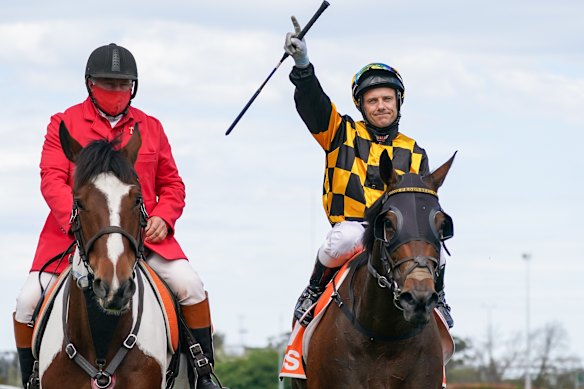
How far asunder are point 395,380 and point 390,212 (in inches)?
60.3

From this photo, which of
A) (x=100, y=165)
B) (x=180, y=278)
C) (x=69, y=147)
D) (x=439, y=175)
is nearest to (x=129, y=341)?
(x=180, y=278)

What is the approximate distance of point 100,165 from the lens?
946 centimetres

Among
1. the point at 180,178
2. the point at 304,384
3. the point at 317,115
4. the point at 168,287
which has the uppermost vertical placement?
the point at 317,115

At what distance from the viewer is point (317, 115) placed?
11.9 metres

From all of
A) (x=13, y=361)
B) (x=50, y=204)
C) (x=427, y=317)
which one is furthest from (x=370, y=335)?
(x=13, y=361)

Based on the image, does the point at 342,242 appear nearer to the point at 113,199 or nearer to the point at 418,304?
the point at 418,304

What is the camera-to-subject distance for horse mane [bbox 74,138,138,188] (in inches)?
372

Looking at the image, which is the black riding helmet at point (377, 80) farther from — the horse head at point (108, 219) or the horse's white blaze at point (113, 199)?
the horse's white blaze at point (113, 199)

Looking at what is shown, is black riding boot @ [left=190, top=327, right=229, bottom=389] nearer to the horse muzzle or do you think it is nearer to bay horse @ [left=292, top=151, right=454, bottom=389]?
bay horse @ [left=292, top=151, right=454, bottom=389]

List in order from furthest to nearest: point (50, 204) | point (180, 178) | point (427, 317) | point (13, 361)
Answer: point (13, 361)
point (180, 178)
point (50, 204)
point (427, 317)

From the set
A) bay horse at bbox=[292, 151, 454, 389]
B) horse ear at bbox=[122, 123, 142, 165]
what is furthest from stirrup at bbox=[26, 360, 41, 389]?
bay horse at bbox=[292, 151, 454, 389]

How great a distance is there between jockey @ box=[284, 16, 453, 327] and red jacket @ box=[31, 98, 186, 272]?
1.45 metres

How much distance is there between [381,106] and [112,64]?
→ 266cm

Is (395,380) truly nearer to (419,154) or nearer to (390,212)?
(390,212)
